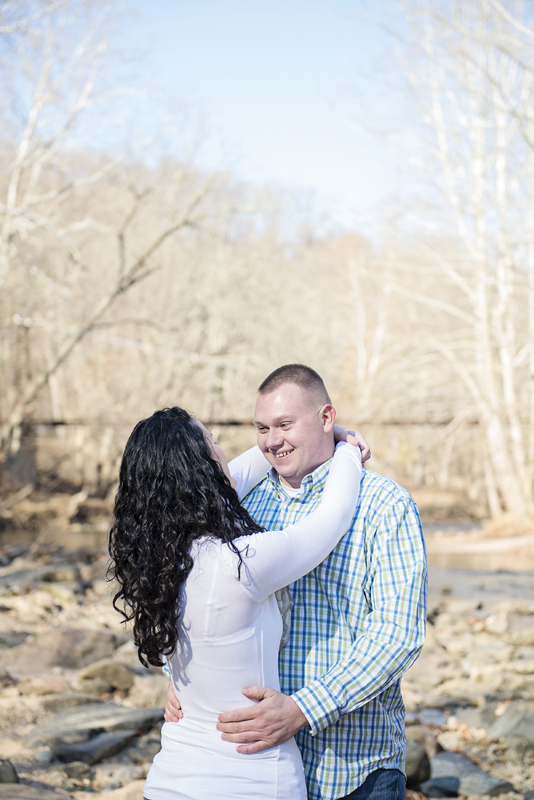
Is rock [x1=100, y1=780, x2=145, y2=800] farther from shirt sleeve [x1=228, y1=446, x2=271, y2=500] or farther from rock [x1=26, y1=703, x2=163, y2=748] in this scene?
shirt sleeve [x1=228, y1=446, x2=271, y2=500]

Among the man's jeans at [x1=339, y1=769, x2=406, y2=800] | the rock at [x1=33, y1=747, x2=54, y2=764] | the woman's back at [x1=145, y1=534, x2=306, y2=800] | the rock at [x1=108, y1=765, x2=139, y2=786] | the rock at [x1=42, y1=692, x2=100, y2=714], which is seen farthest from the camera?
the rock at [x1=42, y1=692, x2=100, y2=714]

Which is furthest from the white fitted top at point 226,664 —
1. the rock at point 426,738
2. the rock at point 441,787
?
the rock at point 426,738

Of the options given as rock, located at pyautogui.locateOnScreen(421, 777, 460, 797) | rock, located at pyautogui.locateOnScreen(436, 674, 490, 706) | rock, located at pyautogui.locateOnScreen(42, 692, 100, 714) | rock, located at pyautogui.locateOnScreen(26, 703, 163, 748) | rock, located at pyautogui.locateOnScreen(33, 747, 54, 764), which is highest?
rock, located at pyautogui.locateOnScreen(33, 747, 54, 764)

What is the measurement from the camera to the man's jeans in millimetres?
2035

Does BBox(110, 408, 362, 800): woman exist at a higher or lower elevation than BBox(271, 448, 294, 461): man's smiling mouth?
lower

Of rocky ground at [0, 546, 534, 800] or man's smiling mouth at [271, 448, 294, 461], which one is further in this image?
rocky ground at [0, 546, 534, 800]

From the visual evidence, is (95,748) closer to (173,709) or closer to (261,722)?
(173,709)

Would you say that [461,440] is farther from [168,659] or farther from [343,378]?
[168,659]

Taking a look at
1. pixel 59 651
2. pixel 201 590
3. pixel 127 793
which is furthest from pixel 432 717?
pixel 201 590

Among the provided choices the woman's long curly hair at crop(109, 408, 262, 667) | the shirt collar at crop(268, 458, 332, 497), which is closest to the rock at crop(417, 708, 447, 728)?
the shirt collar at crop(268, 458, 332, 497)

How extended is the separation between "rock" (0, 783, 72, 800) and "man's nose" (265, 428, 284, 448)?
2257 millimetres

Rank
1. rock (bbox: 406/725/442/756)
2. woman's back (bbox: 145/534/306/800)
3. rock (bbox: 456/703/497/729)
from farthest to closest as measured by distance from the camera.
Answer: rock (bbox: 456/703/497/729) → rock (bbox: 406/725/442/756) → woman's back (bbox: 145/534/306/800)

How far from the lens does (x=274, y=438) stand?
2416mm

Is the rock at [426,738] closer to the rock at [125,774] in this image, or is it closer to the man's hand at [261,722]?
the rock at [125,774]
